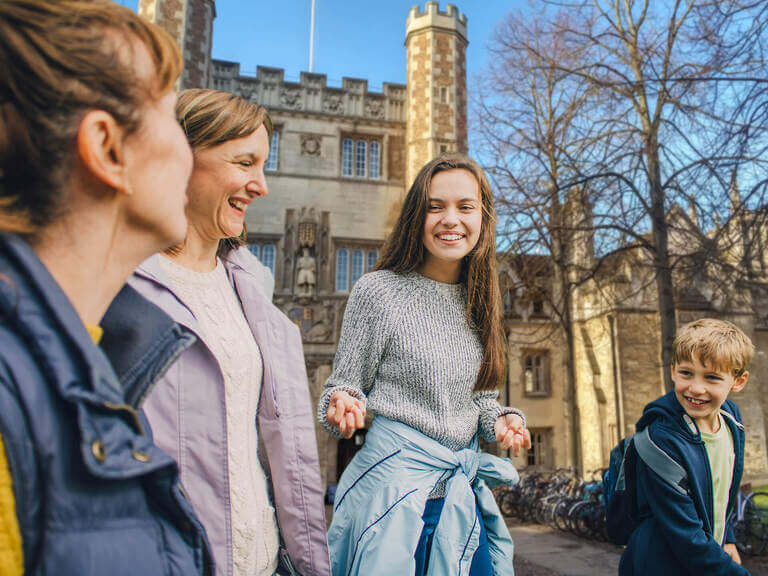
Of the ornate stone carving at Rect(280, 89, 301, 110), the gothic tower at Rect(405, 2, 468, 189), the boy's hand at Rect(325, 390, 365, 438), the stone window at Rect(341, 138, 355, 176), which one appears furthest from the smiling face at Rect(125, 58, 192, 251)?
the ornate stone carving at Rect(280, 89, 301, 110)

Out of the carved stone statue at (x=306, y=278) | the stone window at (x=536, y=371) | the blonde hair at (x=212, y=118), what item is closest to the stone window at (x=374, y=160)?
the carved stone statue at (x=306, y=278)

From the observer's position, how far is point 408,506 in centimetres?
155

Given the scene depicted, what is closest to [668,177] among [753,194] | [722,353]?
[753,194]

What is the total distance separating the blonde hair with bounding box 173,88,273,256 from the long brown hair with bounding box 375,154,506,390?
685 millimetres

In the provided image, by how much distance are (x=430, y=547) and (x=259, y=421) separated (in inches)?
24.0

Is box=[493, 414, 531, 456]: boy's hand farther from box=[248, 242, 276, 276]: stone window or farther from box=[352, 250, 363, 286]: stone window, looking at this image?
box=[248, 242, 276, 276]: stone window

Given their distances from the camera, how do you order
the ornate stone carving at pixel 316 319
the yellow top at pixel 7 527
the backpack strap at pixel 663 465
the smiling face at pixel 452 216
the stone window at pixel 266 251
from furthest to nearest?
the stone window at pixel 266 251, the ornate stone carving at pixel 316 319, the backpack strap at pixel 663 465, the smiling face at pixel 452 216, the yellow top at pixel 7 527

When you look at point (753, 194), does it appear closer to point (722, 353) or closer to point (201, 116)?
point (722, 353)

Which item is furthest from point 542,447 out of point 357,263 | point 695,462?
point 695,462

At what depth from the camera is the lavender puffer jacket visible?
3.92 feet

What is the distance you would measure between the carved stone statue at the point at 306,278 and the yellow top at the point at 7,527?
1484cm

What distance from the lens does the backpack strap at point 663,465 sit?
198 cm

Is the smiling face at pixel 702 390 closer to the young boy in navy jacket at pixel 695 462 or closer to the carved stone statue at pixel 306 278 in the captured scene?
the young boy in navy jacket at pixel 695 462

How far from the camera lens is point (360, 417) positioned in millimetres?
1501
